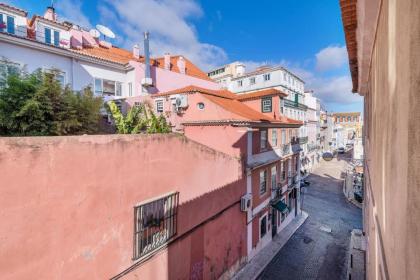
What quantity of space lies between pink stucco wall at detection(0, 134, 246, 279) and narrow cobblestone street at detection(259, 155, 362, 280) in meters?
6.64

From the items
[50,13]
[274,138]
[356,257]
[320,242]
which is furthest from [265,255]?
[50,13]

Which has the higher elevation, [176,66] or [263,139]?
[176,66]

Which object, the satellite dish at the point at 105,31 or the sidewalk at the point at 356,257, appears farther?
the satellite dish at the point at 105,31

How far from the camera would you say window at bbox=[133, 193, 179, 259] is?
6.55m

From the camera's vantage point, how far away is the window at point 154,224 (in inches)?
258

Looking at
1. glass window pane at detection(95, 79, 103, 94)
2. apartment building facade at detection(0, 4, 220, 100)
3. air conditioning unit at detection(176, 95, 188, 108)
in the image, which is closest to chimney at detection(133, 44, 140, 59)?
apartment building facade at detection(0, 4, 220, 100)

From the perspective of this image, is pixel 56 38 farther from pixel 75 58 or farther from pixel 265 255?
pixel 265 255

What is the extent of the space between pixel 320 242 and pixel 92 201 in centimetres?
1642

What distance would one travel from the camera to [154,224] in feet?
23.3

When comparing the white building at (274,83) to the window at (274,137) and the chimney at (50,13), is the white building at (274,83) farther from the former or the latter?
the chimney at (50,13)

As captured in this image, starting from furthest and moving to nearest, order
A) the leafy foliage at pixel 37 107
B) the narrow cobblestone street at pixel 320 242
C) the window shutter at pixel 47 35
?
the window shutter at pixel 47 35, the narrow cobblestone street at pixel 320 242, the leafy foliage at pixel 37 107

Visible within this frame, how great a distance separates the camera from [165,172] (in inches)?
293

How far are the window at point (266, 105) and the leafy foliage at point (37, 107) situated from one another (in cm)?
1321

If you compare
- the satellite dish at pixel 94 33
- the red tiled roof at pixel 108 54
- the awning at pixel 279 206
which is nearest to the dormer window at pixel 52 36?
the red tiled roof at pixel 108 54
